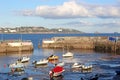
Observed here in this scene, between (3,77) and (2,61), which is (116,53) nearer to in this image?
(2,61)

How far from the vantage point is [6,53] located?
110 metres

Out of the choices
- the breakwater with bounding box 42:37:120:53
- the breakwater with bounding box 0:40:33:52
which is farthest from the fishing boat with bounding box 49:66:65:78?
the breakwater with bounding box 42:37:120:53

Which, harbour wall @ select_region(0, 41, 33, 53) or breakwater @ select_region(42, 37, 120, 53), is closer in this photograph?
harbour wall @ select_region(0, 41, 33, 53)

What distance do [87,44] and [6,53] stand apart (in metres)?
29.8

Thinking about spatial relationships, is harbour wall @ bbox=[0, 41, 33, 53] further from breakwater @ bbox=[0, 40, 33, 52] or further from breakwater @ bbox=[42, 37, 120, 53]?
breakwater @ bbox=[42, 37, 120, 53]

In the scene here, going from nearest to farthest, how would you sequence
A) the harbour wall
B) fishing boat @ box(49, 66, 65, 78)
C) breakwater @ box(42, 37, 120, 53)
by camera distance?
fishing boat @ box(49, 66, 65, 78)
the harbour wall
breakwater @ box(42, 37, 120, 53)

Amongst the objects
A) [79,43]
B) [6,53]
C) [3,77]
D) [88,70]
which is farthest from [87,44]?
[3,77]

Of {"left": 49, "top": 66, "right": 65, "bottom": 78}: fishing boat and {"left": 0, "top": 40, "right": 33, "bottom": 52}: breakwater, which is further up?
{"left": 0, "top": 40, "right": 33, "bottom": 52}: breakwater

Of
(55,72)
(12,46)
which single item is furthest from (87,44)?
(55,72)

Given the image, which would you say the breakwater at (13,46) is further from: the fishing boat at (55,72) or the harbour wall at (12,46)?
the fishing boat at (55,72)

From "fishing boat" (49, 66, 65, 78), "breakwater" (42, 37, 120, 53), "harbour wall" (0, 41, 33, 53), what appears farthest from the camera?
"breakwater" (42, 37, 120, 53)

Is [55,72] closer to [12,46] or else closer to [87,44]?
[12,46]

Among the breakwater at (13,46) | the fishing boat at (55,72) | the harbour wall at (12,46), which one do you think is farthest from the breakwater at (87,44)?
the fishing boat at (55,72)

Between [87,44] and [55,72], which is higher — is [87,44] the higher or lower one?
the higher one
